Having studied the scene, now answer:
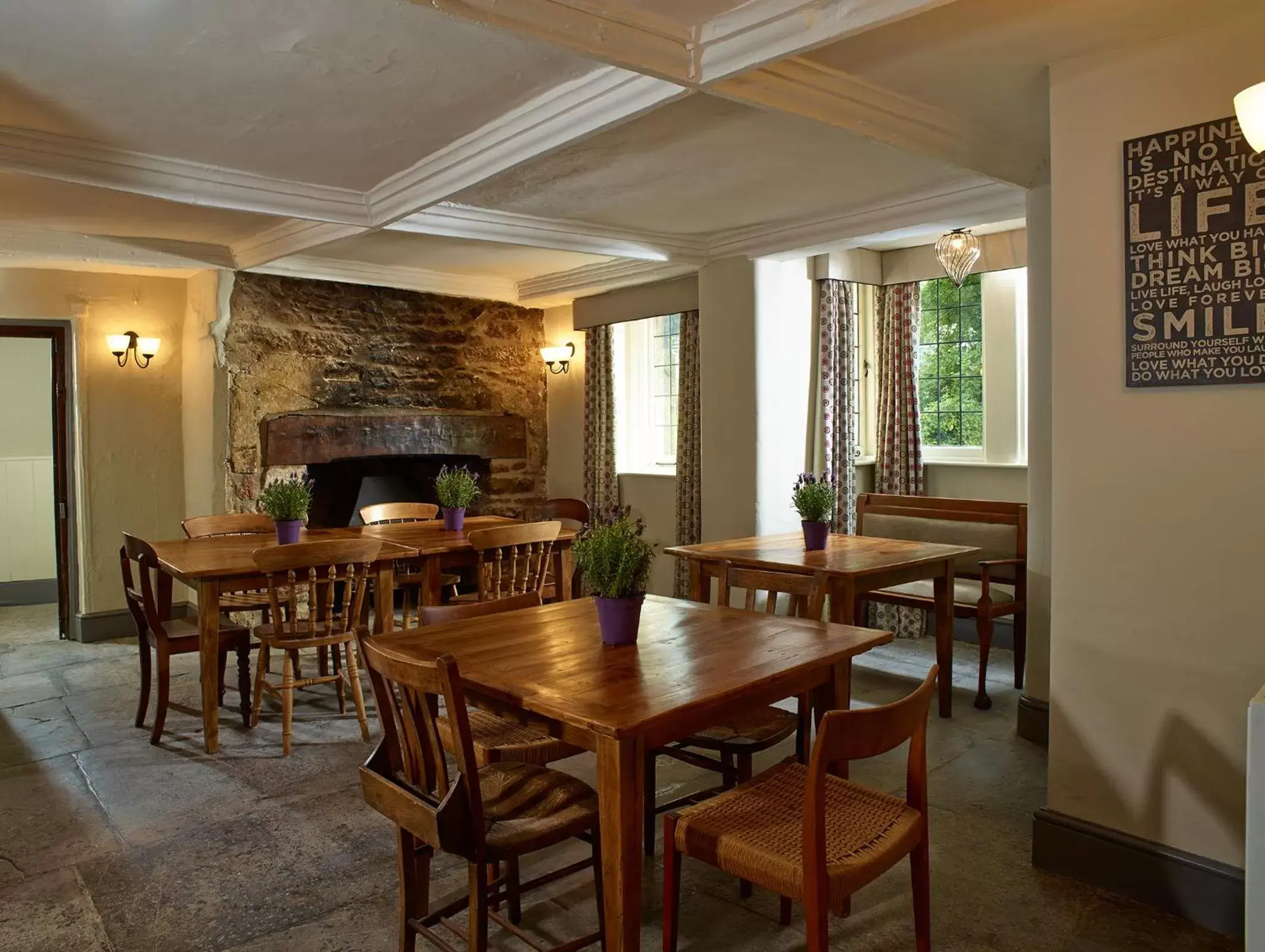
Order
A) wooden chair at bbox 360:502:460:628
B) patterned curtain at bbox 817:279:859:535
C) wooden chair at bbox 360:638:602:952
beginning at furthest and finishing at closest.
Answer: patterned curtain at bbox 817:279:859:535
wooden chair at bbox 360:502:460:628
wooden chair at bbox 360:638:602:952

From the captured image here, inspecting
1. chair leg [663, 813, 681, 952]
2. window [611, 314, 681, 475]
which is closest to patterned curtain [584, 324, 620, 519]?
window [611, 314, 681, 475]

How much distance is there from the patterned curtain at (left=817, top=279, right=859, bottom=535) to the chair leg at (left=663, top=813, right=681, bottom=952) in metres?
3.89

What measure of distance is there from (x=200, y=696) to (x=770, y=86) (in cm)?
394

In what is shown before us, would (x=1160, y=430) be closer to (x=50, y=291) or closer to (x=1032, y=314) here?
(x=1032, y=314)

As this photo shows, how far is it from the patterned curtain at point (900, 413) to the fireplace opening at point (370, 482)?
3040 mm

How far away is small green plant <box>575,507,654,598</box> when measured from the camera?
91.4 inches

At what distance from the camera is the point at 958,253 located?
457 cm

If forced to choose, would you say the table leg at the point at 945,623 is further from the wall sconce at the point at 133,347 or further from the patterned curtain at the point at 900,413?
the wall sconce at the point at 133,347

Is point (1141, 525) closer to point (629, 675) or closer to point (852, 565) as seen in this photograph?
point (852, 565)

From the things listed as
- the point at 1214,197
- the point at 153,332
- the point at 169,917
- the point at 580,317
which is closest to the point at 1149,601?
the point at 1214,197

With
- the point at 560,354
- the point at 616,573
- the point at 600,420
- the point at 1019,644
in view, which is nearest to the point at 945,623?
the point at 1019,644

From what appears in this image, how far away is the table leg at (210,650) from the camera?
3.70 metres

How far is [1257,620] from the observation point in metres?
2.37

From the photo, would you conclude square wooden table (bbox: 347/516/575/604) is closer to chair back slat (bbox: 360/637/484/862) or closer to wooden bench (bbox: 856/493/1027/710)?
wooden bench (bbox: 856/493/1027/710)
